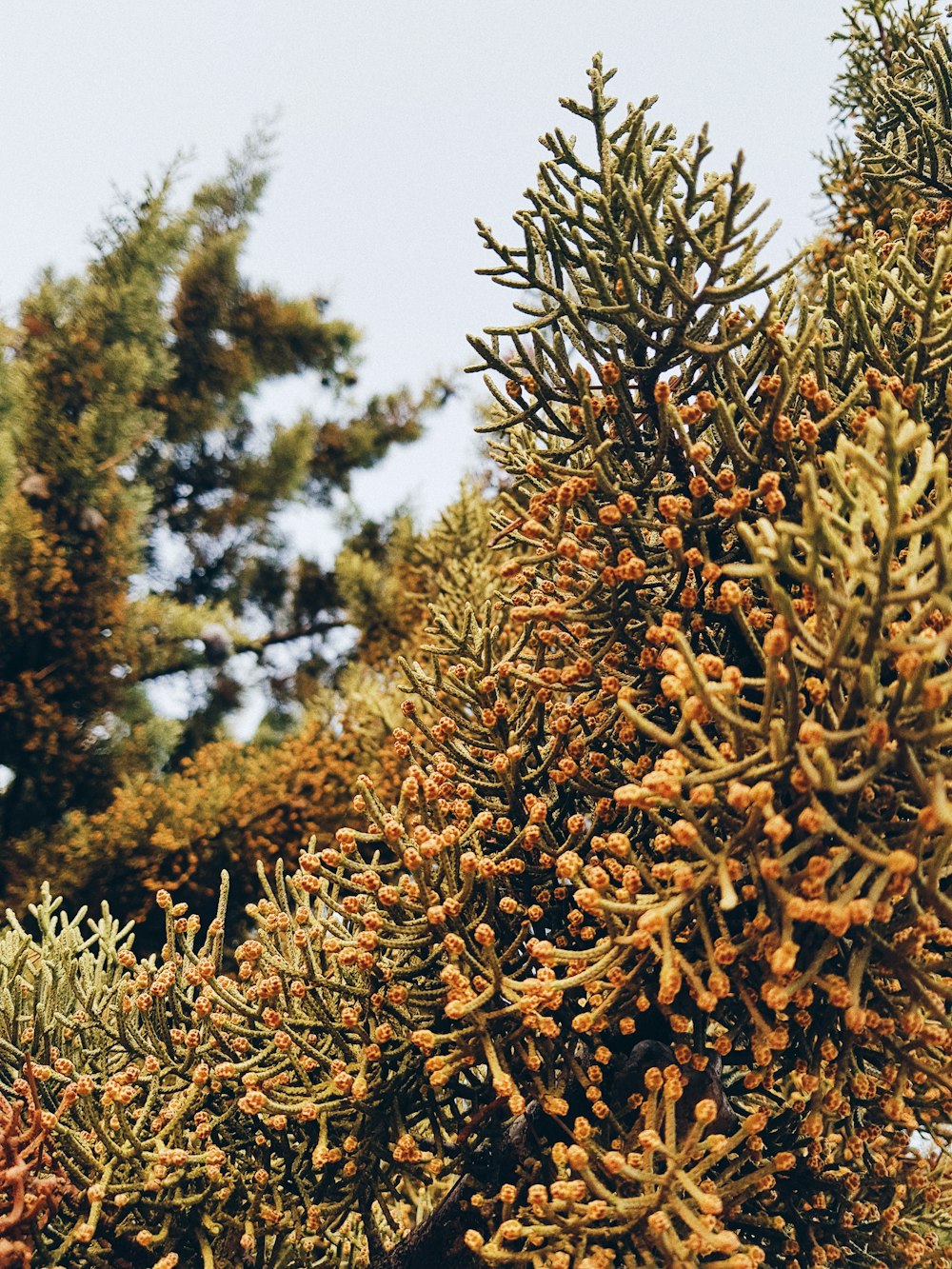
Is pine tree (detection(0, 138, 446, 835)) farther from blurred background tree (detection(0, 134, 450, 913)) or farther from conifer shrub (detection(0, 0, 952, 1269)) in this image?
conifer shrub (detection(0, 0, 952, 1269))

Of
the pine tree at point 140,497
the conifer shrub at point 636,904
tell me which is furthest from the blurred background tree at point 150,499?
the conifer shrub at point 636,904

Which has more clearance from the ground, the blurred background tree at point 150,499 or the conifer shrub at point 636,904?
the blurred background tree at point 150,499

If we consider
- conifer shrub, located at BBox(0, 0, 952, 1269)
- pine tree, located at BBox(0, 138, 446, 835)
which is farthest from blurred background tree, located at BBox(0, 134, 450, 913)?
conifer shrub, located at BBox(0, 0, 952, 1269)

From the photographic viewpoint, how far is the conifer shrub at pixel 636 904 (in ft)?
5.13

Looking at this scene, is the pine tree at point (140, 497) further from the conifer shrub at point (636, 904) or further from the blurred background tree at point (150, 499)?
the conifer shrub at point (636, 904)

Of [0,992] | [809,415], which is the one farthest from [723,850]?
[0,992]

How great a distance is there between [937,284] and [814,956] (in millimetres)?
1434

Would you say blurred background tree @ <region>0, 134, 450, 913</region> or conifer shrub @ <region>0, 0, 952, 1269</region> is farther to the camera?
blurred background tree @ <region>0, 134, 450, 913</region>

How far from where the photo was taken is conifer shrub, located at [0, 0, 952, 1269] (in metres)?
1.56

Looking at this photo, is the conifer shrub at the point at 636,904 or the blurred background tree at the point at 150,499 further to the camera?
the blurred background tree at the point at 150,499

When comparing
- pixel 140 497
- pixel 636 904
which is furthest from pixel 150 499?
pixel 636 904

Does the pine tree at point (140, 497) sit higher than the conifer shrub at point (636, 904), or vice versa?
the pine tree at point (140, 497)

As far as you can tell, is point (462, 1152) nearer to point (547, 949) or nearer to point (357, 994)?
point (357, 994)

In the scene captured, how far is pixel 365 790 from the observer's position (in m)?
2.23
